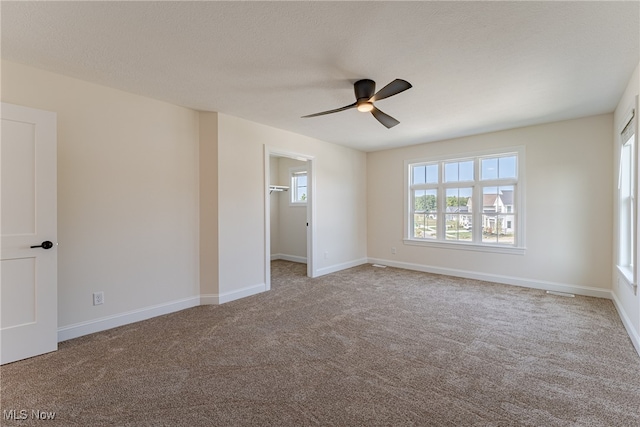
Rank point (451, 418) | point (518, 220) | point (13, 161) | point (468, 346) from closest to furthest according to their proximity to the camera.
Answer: point (451, 418), point (13, 161), point (468, 346), point (518, 220)

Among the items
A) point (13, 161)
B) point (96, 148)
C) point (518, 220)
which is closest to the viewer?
point (13, 161)

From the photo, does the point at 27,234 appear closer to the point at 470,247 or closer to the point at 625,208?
the point at 470,247

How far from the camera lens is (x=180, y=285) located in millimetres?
3570

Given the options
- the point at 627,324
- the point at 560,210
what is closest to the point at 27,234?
the point at 627,324

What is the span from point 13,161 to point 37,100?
65 centimetres

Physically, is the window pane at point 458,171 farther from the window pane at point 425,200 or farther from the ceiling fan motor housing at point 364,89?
the ceiling fan motor housing at point 364,89

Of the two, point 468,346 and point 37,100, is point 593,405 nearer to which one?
point 468,346

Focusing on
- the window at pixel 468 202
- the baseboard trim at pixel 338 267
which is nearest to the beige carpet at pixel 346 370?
the window at pixel 468 202

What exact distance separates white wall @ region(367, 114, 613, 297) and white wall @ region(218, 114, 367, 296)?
216 centimetres

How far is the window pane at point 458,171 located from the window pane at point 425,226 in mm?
760

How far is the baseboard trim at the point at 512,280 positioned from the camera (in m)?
3.97

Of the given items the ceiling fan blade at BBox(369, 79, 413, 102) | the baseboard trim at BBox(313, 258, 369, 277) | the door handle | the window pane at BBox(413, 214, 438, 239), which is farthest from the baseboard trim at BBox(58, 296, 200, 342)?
the window pane at BBox(413, 214, 438, 239)

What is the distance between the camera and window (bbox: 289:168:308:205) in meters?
6.71

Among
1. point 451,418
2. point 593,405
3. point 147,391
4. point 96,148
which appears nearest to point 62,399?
point 147,391
